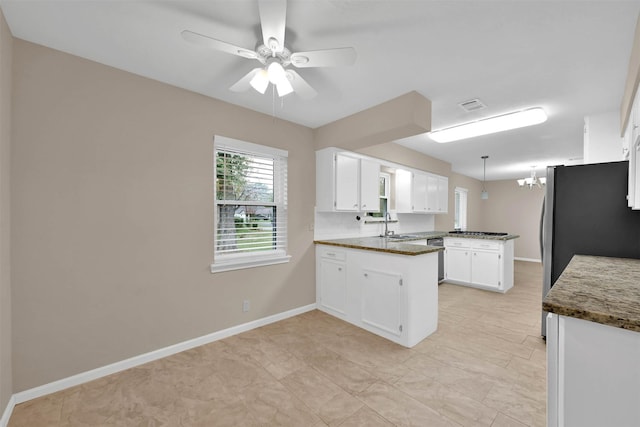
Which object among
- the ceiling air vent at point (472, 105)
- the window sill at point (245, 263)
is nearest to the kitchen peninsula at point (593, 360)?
the ceiling air vent at point (472, 105)

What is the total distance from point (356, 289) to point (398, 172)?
2622 mm

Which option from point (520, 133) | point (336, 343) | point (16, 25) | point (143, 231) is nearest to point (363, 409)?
point (336, 343)

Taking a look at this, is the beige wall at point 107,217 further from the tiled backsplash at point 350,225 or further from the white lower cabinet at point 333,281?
the tiled backsplash at point 350,225

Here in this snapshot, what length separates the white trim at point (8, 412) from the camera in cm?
164

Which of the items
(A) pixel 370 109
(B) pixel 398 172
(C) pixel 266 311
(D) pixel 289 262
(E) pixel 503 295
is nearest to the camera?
(A) pixel 370 109

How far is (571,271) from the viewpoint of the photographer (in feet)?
5.64

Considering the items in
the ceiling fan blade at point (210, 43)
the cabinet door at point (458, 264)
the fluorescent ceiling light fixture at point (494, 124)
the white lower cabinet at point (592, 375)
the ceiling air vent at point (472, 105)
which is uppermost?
the ceiling air vent at point (472, 105)

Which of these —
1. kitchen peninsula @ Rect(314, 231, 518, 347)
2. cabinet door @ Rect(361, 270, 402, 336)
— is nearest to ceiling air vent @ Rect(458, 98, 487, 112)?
kitchen peninsula @ Rect(314, 231, 518, 347)

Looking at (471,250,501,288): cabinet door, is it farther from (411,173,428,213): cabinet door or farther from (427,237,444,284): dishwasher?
(411,173,428,213): cabinet door

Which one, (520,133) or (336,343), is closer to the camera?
(336,343)

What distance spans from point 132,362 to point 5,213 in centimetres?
147

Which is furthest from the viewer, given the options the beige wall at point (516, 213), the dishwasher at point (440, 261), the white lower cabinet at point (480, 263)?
the beige wall at point (516, 213)

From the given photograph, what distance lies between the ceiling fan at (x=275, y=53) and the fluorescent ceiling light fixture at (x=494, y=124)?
2655 mm

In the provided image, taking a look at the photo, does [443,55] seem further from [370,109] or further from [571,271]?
[571,271]
